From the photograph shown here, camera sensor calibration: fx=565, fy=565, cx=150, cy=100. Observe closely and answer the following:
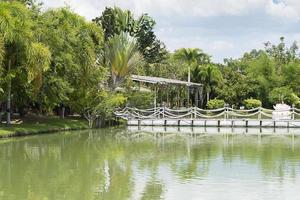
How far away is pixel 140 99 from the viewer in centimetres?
4191

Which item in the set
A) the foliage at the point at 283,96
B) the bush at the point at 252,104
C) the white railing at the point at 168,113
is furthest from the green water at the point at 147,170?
the foliage at the point at 283,96

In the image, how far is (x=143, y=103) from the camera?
4219cm

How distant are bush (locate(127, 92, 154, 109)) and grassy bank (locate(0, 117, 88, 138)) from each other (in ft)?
16.7

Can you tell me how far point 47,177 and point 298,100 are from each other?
1676 inches

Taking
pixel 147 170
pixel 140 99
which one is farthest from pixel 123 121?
pixel 147 170

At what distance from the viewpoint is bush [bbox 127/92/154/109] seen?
41.5 meters

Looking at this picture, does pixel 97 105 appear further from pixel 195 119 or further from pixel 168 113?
pixel 195 119

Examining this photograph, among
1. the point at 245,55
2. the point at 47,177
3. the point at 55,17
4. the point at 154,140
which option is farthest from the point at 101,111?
the point at 245,55

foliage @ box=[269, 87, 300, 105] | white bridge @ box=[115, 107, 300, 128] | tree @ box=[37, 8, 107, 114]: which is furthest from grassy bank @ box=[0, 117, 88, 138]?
foliage @ box=[269, 87, 300, 105]

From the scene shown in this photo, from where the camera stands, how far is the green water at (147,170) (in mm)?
12016

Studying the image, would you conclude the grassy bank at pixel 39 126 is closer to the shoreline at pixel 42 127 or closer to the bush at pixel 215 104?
the shoreline at pixel 42 127

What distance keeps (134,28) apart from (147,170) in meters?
39.1

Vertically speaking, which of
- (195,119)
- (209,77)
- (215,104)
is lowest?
(195,119)

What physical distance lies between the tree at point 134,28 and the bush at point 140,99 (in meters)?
7.95
